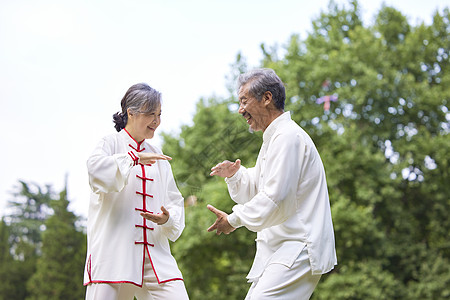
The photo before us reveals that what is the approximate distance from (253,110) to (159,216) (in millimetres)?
821

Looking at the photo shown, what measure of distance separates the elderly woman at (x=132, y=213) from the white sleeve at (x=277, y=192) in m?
0.57

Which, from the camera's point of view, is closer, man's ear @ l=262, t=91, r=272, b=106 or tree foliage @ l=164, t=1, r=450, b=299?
man's ear @ l=262, t=91, r=272, b=106

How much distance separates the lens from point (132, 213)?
10.9 ft

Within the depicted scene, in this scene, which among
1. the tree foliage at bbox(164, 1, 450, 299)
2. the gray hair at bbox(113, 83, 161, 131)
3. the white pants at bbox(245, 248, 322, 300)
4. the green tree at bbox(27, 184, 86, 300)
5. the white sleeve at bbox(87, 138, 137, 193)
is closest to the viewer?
the white pants at bbox(245, 248, 322, 300)

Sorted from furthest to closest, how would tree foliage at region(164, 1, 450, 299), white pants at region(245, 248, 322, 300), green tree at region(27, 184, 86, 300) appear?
1. green tree at region(27, 184, 86, 300)
2. tree foliage at region(164, 1, 450, 299)
3. white pants at region(245, 248, 322, 300)

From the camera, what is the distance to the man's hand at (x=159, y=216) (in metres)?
3.20

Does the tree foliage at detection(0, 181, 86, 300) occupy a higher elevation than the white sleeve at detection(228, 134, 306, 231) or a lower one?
lower

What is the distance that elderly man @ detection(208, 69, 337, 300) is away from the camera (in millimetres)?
2908

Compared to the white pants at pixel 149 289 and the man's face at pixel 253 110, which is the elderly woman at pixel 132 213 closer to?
the white pants at pixel 149 289

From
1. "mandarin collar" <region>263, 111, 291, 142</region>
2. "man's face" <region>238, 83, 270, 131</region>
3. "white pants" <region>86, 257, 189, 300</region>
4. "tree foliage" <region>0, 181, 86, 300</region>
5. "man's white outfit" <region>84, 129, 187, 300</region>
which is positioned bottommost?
"tree foliage" <region>0, 181, 86, 300</region>

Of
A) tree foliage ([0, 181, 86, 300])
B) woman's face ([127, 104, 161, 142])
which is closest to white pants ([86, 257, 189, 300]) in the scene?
woman's face ([127, 104, 161, 142])

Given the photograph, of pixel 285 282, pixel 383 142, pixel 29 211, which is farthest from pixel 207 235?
pixel 29 211

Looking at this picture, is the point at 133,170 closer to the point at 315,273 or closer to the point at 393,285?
the point at 315,273

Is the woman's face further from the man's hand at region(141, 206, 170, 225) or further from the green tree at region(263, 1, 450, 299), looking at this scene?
the green tree at region(263, 1, 450, 299)
